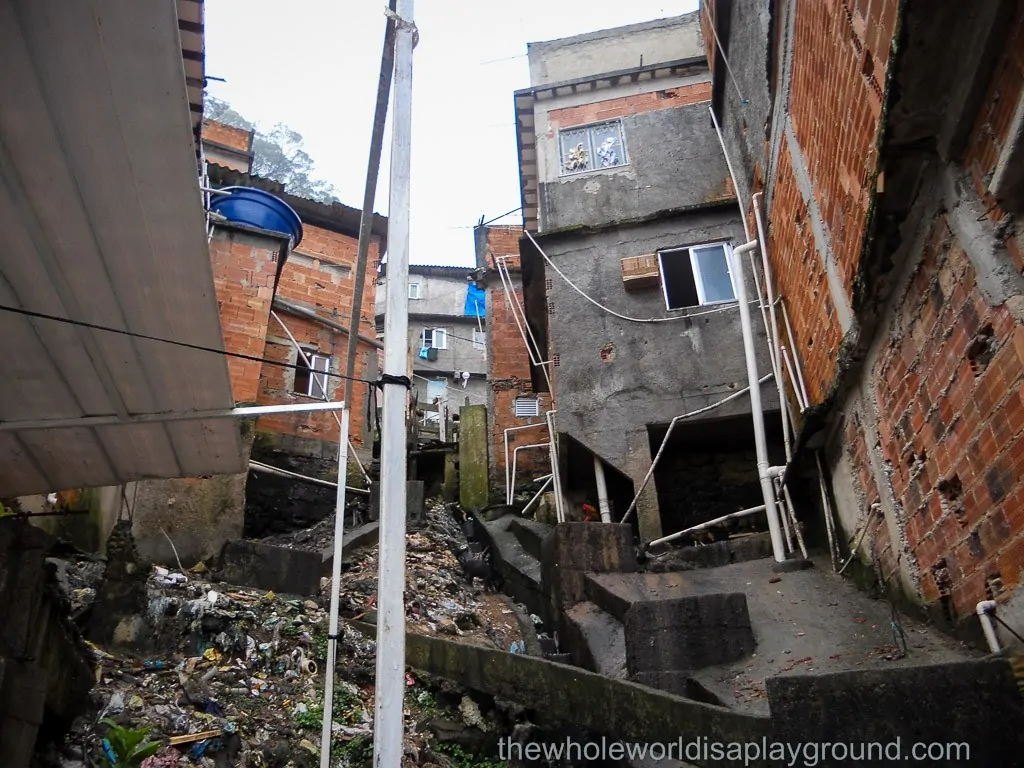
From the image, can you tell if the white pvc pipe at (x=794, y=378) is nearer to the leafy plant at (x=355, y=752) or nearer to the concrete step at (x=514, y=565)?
the concrete step at (x=514, y=565)

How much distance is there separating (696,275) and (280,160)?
33612mm

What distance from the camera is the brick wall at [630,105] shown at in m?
10.9

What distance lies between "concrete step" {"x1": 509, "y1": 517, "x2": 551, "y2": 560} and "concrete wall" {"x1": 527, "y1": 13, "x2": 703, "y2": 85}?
7261mm

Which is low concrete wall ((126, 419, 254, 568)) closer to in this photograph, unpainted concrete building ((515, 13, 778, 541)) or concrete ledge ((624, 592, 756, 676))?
unpainted concrete building ((515, 13, 778, 541))

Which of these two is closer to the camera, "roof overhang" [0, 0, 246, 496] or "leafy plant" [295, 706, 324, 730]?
"roof overhang" [0, 0, 246, 496]

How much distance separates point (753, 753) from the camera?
3.20 metres

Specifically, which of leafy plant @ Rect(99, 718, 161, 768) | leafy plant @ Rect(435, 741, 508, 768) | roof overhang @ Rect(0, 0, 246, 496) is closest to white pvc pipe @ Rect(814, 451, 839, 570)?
leafy plant @ Rect(435, 741, 508, 768)

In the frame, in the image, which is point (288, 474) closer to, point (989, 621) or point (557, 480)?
point (557, 480)

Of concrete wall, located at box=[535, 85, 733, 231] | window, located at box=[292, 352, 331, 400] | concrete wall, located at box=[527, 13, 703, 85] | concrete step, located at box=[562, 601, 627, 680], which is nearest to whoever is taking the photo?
concrete step, located at box=[562, 601, 627, 680]

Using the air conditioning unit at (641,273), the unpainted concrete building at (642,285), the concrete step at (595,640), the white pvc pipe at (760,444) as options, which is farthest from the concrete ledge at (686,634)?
the air conditioning unit at (641,273)

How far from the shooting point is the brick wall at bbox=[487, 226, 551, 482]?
12328 millimetres

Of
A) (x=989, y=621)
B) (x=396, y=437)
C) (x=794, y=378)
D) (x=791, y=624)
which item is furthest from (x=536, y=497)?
(x=396, y=437)

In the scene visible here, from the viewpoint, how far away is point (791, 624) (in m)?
4.83

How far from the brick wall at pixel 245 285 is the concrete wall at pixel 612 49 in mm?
5424
